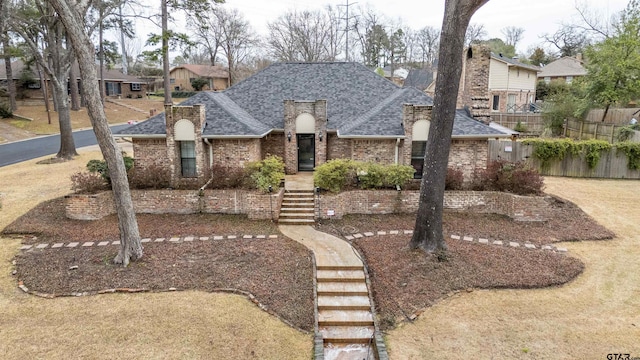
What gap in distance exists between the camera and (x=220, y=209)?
14344 millimetres

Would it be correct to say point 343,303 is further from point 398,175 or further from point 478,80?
point 478,80

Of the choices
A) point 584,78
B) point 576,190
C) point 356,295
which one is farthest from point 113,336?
point 584,78

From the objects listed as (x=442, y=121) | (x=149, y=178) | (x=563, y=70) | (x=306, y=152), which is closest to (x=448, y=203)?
(x=442, y=121)

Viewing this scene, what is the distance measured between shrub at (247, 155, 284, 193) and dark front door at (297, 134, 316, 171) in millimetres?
3909

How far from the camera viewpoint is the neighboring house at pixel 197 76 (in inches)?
2309

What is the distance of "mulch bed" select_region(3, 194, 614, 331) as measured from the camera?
362 inches

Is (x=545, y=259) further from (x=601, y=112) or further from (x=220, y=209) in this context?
(x=601, y=112)

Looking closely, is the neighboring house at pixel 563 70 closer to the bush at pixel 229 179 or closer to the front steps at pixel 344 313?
the bush at pixel 229 179

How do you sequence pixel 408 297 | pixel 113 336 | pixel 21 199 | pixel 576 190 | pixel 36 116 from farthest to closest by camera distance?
pixel 36 116
pixel 576 190
pixel 21 199
pixel 408 297
pixel 113 336

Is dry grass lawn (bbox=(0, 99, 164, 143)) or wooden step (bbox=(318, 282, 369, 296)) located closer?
wooden step (bbox=(318, 282, 369, 296))

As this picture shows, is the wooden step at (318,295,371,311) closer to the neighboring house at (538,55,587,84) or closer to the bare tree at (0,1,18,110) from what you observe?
the bare tree at (0,1,18,110)

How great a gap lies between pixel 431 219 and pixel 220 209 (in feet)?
25.2

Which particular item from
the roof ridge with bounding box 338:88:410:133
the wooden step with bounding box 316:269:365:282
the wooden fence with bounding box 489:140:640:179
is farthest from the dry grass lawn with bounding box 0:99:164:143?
the wooden fence with bounding box 489:140:640:179

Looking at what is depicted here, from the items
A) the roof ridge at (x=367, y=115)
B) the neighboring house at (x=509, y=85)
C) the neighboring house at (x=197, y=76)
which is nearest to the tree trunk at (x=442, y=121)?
the roof ridge at (x=367, y=115)
